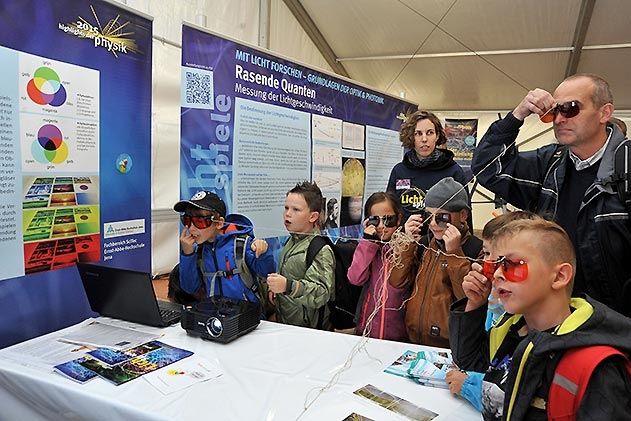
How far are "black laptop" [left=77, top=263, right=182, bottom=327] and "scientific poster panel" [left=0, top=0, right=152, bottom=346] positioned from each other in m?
0.12

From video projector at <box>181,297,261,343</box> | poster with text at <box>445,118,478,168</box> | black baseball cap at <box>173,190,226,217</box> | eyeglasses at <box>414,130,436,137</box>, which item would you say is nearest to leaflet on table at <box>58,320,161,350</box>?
video projector at <box>181,297,261,343</box>

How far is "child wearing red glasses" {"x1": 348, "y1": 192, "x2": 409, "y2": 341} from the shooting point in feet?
6.15

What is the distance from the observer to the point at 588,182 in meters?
1.59

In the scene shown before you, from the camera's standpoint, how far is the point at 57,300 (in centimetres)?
181

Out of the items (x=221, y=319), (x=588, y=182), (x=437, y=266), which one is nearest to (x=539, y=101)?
(x=588, y=182)

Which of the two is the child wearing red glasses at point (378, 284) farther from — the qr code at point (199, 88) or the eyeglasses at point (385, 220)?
the qr code at point (199, 88)

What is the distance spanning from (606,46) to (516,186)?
4.27m

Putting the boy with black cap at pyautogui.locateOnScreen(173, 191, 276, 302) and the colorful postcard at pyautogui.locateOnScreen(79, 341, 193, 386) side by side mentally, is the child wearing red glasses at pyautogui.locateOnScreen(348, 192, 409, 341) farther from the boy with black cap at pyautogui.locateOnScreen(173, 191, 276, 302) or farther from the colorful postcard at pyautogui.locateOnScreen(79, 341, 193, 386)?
the colorful postcard at pyautogui.locateOnScreen(79, 341, 193, 386)

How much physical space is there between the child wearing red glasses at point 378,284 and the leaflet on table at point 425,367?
0.39 m

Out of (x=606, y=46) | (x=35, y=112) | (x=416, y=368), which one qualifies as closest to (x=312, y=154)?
(x=35, y=112)

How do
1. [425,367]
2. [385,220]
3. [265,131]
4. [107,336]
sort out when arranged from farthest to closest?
[265,131] → [385,220] → [107,336] → [425,367]

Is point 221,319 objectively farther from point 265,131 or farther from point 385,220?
point 265,131

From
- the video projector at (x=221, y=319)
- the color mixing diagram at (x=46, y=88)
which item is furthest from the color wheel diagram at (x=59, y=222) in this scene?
the video projector at (x=221, y=319)

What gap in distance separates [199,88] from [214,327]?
1.30 metres
